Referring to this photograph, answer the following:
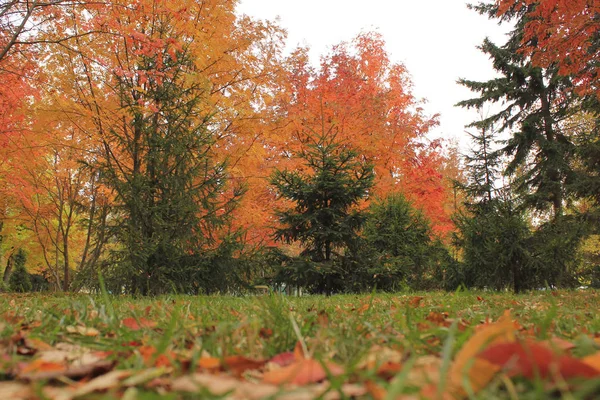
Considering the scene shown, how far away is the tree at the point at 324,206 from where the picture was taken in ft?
27.3

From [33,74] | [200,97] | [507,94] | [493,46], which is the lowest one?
[200,97]

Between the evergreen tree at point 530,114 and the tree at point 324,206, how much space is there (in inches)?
350

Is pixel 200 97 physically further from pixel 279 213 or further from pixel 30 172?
pixel 30 172

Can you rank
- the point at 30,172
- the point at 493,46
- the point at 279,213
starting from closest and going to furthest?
the point at 279,213 → the point at 30,172 → the point at 493,46

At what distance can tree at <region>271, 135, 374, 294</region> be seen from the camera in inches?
328

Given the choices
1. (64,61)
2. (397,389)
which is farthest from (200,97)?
(397,389)

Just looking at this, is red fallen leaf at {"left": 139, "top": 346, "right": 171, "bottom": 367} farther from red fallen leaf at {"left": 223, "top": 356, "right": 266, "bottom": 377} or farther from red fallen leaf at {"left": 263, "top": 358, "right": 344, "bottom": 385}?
red fallen leaf at {"left": 263, "top": 358, "right": 344, "bottom": 385}

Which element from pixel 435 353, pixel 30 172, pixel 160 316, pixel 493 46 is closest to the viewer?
pixel 435 353

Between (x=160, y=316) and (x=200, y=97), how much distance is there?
6144mm

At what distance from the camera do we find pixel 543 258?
7934 mm

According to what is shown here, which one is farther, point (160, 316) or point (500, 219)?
point (500, 219)

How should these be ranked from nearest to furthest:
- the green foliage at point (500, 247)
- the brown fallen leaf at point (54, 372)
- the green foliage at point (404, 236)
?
the brown fallen leaf at point (54, 372) < the green foliage at point (500, 247) < the green foliage at point (404, 236)

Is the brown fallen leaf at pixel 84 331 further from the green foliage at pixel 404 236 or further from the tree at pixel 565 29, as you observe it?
the green foliage at pixel 404 236

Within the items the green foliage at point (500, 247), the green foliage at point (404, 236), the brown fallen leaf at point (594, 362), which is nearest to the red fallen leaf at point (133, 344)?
the brown fallen leaf at point (594, 362)
